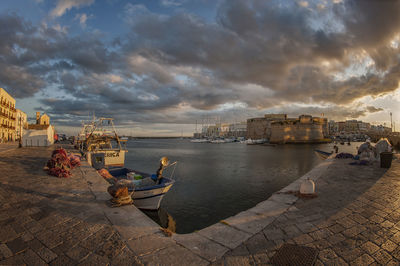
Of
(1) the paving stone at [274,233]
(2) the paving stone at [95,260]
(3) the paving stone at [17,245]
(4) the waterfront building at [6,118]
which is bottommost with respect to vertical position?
(1) the paving stone at [274,233]

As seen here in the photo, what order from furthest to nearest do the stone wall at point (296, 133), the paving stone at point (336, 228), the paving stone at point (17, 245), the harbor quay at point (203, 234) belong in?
1. the stone wall at point (296, 133)
2. the paving stone at point (336, 228)
3. the paving stone at point (17, 245)
4. the harbor quay at point (203, 234)

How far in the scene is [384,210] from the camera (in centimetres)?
538

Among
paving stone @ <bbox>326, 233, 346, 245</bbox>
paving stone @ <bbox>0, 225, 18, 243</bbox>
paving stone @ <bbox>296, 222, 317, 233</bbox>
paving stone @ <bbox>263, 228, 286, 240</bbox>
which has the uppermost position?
paving stone @ <bbox>0, 225, 18, 243</bbox>

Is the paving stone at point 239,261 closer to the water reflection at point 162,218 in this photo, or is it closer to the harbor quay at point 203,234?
the harbor quay at point 203,234

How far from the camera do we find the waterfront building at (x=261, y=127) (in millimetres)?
127188

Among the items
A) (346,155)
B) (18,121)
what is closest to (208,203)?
(346,155)

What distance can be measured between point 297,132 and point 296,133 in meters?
0.70

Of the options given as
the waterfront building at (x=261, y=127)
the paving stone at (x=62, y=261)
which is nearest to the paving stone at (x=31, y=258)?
the paving stone at (x=62, y=261)

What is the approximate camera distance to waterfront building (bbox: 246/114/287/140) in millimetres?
127188

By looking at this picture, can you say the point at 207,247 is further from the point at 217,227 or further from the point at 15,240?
the point at 15,240

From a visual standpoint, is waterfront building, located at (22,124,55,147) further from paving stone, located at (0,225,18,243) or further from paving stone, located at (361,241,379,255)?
paving stone, located at (361,241,379,255)

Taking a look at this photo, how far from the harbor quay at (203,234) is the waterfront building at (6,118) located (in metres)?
48.5

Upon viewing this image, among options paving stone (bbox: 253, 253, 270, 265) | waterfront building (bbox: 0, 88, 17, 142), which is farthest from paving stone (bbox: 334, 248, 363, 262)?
waterfront building (bbox: 0, 88, 17, 142)

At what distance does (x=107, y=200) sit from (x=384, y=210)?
7982 millimetres
